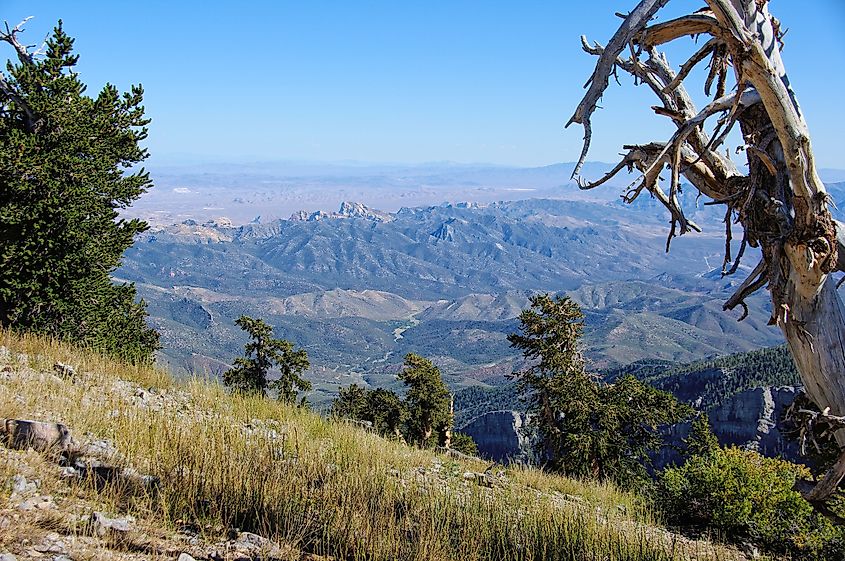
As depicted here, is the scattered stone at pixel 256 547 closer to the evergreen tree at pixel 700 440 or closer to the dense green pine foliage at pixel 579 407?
the evergreen tree at pixel 700 440

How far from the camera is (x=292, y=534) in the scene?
15.2ft

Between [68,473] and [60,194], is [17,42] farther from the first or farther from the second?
[68,473]

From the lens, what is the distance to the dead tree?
154 inches

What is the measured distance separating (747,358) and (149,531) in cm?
17713

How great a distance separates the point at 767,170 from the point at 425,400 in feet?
110

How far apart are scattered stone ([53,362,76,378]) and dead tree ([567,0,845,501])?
8660mm

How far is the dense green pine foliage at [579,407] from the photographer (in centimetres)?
2508

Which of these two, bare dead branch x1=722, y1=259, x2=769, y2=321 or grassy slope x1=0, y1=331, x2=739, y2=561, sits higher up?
bare dead branch x1=722, y1=259, x2=769, y2=321

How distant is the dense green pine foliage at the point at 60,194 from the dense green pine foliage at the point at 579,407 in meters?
17.3

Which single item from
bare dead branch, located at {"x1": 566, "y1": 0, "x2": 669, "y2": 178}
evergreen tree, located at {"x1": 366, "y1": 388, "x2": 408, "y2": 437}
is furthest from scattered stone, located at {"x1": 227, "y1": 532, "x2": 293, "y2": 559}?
evergreen tree, located at {"x1": 366, "y1": 388, "x2": 408, "y2": 437}

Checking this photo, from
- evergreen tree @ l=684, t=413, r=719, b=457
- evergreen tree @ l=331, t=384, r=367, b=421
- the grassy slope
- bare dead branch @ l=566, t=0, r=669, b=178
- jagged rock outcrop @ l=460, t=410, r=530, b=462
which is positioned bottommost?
jagged rock outcrop @ l=460, t=410, r=530, b=462

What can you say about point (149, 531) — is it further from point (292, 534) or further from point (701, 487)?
point (701, 487)

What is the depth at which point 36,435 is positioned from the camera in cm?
550

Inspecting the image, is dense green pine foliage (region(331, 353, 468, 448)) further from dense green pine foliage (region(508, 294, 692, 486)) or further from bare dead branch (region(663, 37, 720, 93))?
bare dead branch (region(663, 37, 720, 93))
